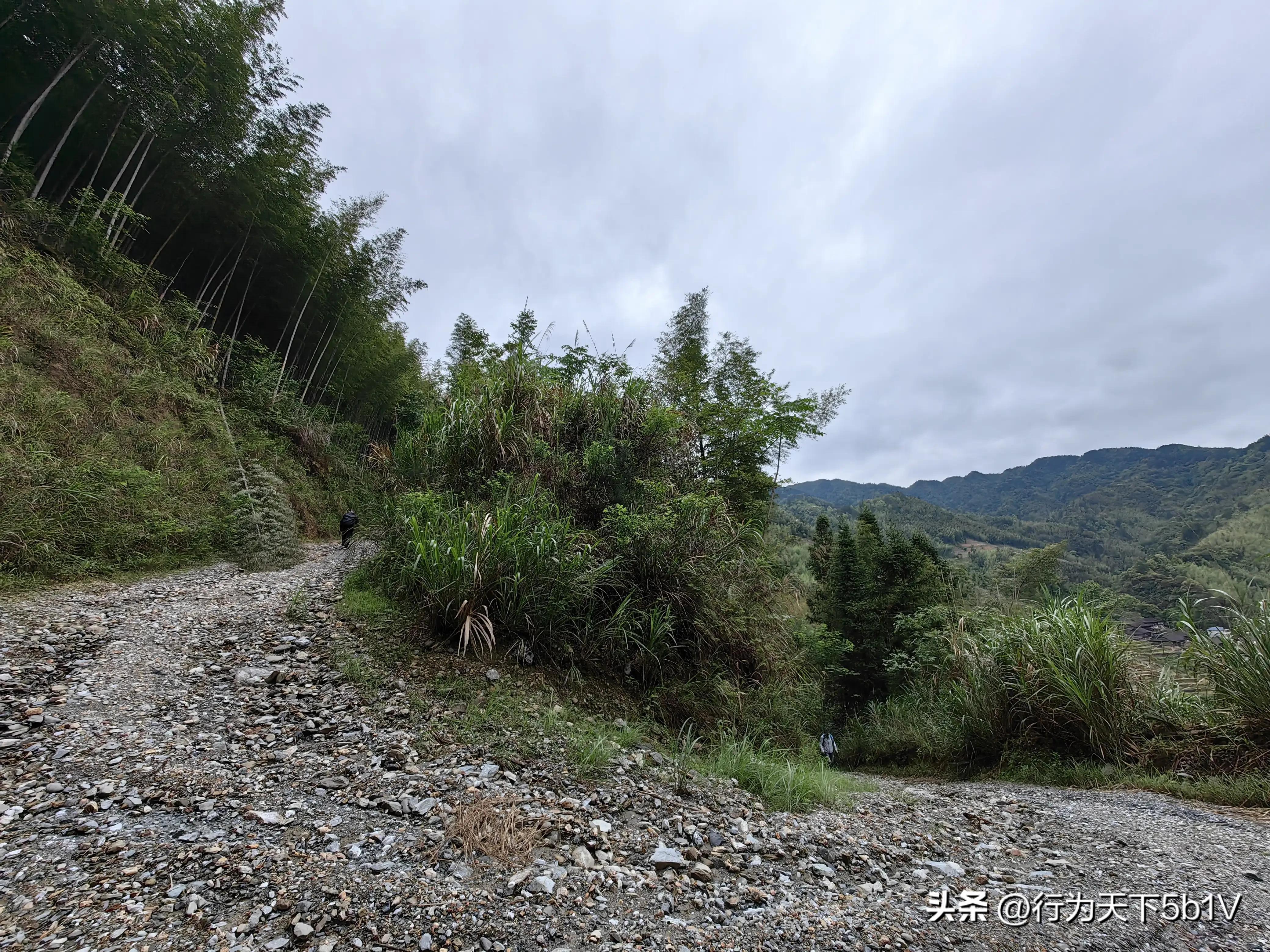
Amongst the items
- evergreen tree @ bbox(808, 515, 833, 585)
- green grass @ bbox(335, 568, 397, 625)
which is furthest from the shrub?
evergreen tree @ bbox(808, 515, 833, 585)

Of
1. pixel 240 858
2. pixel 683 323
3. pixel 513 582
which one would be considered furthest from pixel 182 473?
pixel 683 323

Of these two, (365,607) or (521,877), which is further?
(365,607)

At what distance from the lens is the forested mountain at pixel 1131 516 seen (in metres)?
20.8

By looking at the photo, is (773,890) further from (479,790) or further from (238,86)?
(238,86)

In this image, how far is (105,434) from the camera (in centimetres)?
569

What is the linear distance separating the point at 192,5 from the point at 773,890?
46.6 feet

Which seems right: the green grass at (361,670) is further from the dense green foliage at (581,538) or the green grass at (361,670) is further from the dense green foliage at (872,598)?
the dense green foliage at (872,598)

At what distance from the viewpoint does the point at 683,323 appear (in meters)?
14.7

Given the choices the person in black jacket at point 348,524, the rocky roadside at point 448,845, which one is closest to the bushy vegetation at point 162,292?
the person in black jacket at point 348,524

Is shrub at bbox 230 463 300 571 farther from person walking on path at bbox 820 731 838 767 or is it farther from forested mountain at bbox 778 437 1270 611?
forested mountain at bbox 778 437 1270 611

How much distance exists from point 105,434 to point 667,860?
8.11 meters

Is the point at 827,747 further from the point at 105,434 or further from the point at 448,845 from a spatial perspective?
the point at 105,434

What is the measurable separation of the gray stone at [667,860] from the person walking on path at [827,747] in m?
4.31

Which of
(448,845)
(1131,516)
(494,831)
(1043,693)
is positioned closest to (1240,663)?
(1043,693)
